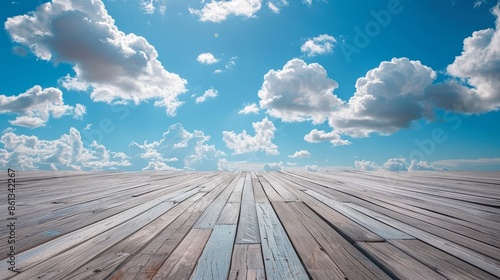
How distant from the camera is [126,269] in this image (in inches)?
51.9

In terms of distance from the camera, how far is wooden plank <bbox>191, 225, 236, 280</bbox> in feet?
4.11

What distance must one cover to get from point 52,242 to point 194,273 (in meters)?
1.17

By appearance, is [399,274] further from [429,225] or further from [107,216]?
[107,216]

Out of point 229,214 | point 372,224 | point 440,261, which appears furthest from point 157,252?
point 372,224

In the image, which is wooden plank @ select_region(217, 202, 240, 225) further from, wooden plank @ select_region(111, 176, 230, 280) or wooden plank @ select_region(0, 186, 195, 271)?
wooden plank @ select_region(0, 186, 195, 271)

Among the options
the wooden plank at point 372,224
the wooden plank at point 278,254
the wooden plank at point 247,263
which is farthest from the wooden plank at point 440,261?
the wooden plank at point 247,263

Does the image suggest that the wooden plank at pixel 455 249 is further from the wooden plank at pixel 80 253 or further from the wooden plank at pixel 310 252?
the wooden plank at pixel 80 253

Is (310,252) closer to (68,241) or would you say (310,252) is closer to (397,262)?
(397,262)

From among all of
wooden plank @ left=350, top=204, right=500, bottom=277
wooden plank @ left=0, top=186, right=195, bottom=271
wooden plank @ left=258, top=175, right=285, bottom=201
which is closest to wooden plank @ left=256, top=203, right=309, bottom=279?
wooden plank @ left=350, top=204, right=500, bottom=277

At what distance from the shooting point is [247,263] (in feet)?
4.55

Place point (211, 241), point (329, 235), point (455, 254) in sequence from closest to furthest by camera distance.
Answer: point (455, 254)
point (211, 241)
point (329, 235)

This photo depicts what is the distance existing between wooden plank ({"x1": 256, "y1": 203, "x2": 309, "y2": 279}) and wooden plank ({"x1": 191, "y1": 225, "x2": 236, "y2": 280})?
22cm

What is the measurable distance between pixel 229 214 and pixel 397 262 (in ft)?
5.08

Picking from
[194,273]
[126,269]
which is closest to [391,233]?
[194,273]
